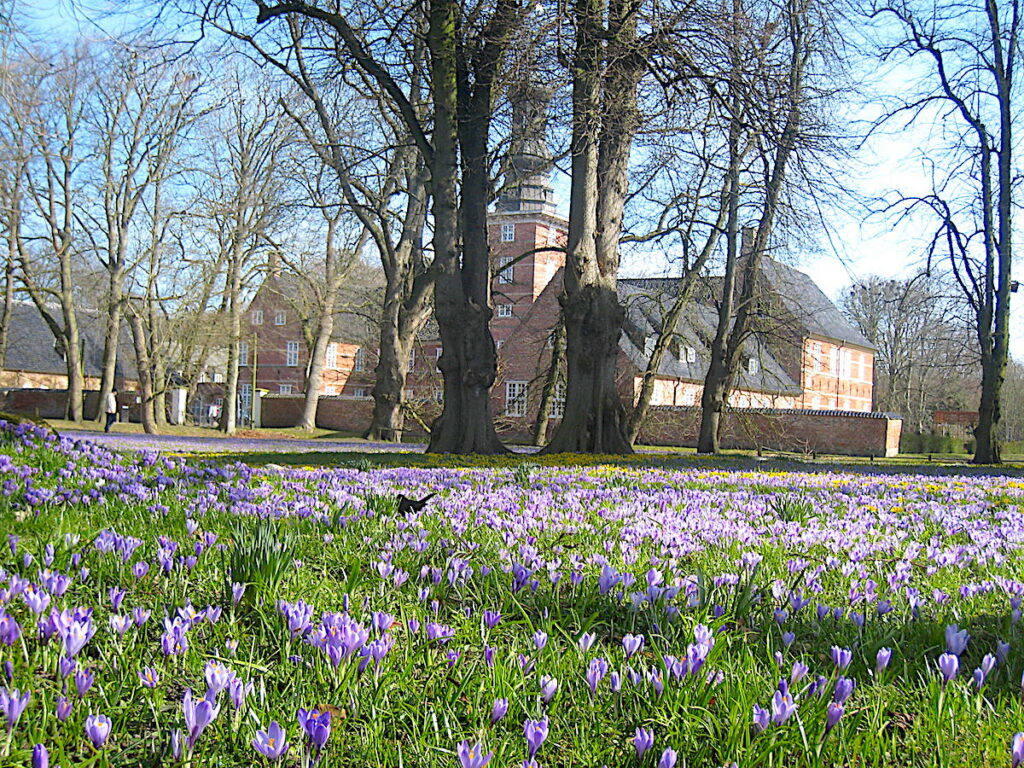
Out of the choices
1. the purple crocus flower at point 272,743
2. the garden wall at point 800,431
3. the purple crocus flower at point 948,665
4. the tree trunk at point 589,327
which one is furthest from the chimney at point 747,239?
the purple crocus flower at point 272,743

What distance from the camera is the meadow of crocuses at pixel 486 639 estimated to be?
1.96 metres

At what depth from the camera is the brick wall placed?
42.7 meters

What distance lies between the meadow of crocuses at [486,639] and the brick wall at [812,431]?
3780 centimetres

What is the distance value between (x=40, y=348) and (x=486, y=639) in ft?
256

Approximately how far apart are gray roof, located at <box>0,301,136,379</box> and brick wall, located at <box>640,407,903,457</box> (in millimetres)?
42606

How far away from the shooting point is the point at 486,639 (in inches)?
102

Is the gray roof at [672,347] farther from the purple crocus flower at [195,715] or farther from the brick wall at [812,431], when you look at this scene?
the purple crocus flower at [195,715]

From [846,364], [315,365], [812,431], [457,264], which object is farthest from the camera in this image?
[846,364]

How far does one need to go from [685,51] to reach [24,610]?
14.2 m

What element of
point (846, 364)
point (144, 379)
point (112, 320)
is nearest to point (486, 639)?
point (144, 379)

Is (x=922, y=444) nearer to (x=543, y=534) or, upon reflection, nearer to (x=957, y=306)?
(x=957, y=306)

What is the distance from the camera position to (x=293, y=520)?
192 inches

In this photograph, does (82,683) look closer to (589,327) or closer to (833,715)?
(833,715)

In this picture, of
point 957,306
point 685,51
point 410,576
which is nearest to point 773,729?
point 410,576
